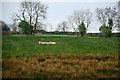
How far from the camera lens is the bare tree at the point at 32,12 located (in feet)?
11.4

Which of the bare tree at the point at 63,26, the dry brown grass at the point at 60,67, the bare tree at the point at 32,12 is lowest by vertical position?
the dry brown grass at the point at 60,67

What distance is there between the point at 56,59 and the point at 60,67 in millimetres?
235

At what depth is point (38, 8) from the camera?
3553mm

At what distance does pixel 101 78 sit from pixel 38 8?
2.08 metres

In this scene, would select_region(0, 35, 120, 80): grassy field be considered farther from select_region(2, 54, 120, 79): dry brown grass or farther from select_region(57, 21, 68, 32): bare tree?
select_region(57, 21, 68, 32): bare tree

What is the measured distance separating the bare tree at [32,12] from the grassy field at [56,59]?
0.38m

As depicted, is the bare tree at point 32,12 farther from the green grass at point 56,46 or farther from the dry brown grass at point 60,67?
the dry brown grass at point 60,67

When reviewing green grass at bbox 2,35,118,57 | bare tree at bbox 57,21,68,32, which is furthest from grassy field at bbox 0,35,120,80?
bare tree at bbox 57,21,68,32

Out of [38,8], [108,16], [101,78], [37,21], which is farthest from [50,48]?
[108,16]

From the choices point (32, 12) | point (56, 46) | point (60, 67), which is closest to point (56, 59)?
point (60, 67)

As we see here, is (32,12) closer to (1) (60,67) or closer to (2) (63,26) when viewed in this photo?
(2) (63,26)

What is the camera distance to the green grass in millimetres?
3244

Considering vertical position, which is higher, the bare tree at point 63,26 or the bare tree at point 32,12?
the bare tree at point 32,12

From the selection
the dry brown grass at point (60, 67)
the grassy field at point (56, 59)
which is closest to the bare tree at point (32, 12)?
the grassy field at point (56, 59)
